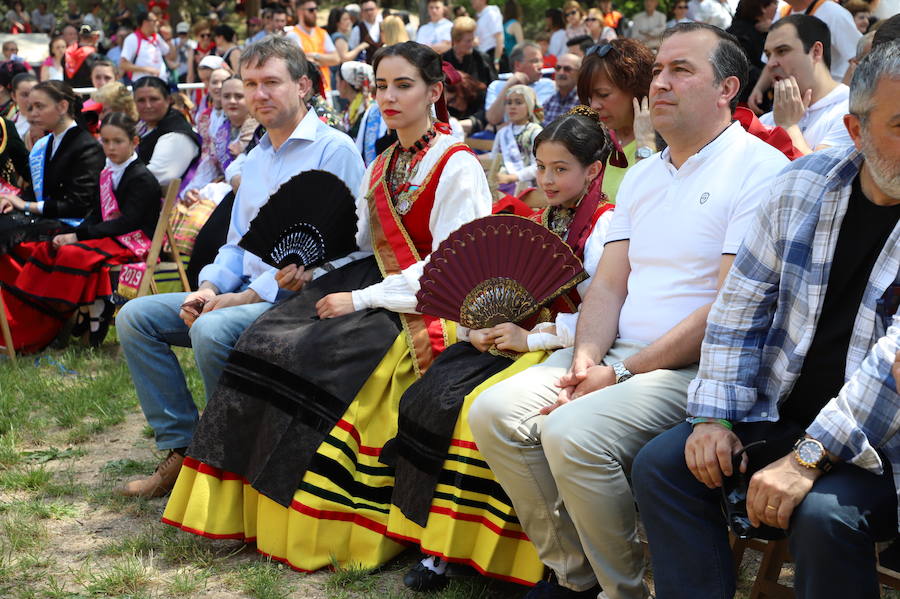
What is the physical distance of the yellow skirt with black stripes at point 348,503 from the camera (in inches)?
136

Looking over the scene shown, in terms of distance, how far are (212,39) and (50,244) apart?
34.1ft

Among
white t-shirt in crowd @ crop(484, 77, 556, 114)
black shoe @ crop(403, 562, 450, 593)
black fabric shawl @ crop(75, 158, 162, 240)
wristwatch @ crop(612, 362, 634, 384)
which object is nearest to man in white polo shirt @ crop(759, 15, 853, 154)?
wristwatch @ crop(612, 362, 634, 384)

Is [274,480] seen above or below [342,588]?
above

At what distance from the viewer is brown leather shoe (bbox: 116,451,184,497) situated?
4.52 m

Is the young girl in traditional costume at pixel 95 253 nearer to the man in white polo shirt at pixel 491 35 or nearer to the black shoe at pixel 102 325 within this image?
the black shoe at pixel 102 325

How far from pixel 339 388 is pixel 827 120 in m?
2.36

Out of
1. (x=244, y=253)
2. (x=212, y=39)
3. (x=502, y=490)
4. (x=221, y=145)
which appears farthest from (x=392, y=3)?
(x=502, y=490)

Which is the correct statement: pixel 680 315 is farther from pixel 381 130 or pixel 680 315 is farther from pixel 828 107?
pixel 381 130

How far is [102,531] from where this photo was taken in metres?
4.22

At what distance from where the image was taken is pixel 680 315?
322 cm

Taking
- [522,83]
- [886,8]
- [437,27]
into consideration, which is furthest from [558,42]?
[886,8]

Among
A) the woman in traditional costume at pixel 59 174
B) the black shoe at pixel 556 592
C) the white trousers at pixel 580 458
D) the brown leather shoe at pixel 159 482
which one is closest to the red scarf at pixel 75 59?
the woman in traditional costume at pixel 59 174

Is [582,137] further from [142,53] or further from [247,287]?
[142,53]

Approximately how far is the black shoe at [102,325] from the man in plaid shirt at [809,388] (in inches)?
197
